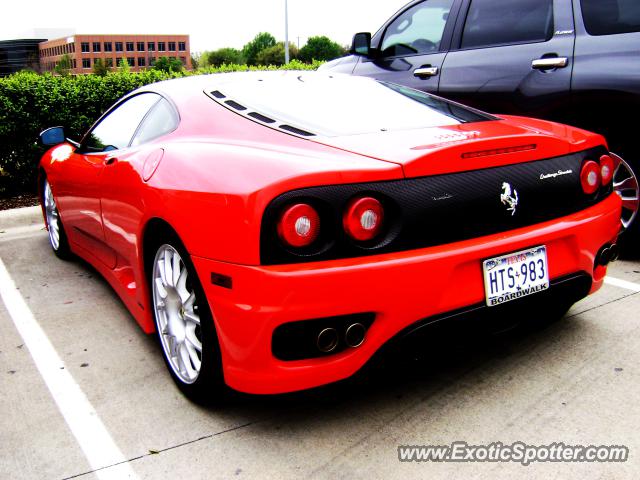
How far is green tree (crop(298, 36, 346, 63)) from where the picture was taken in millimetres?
125188

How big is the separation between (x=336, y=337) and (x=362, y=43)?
13.8 ft

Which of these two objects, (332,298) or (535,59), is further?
(535,59)

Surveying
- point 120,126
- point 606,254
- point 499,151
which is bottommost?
point 606,254

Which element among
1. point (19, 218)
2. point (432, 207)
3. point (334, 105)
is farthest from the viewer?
point (19, 218)

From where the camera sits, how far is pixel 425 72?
5.35 metres

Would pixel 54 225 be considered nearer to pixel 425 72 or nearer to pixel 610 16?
pixel 425 72

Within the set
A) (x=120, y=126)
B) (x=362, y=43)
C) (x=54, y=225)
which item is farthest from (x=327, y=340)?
(x=362, y=43)

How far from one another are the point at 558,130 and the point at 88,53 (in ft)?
562

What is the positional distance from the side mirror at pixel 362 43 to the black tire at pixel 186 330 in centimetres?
365

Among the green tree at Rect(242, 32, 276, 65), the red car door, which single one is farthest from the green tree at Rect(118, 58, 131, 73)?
the green tree at Rect(242, 32, 276, 65)

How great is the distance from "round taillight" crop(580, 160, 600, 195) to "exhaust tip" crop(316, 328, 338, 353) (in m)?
1.30

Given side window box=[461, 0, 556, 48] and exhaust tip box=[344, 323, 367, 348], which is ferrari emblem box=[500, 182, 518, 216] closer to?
exhaust tip box=[344, 323, 367, 348]

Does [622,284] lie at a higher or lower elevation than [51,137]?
lower

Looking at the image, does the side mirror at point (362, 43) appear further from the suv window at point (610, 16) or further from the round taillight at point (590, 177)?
the round taillight at point (590, 177)
